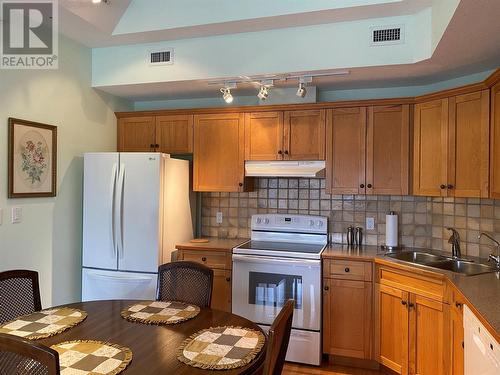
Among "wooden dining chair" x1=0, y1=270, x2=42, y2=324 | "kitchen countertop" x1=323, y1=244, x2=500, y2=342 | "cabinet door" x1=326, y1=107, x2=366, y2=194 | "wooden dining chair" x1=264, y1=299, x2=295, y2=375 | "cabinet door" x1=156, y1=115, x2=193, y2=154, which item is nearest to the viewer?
"wooden dining chair" x1=264, y1=299, x2=295, y2=375

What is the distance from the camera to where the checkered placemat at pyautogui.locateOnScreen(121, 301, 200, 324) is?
76.0 inches

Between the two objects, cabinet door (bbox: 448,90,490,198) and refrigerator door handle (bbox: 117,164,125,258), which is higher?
cabinet door (bbox: 448,90,490,198)

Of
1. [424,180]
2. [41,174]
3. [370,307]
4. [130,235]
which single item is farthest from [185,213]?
[424,180]

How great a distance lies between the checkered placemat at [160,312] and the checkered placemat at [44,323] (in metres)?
0.25

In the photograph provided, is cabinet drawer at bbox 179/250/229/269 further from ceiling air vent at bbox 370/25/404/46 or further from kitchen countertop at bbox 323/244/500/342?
ceiling air vent at bbox 370/25/404/46

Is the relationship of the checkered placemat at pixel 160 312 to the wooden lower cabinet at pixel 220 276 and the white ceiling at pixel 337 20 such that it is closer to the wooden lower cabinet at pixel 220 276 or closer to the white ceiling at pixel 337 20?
the wooden lower cabinet at pixel 220 276

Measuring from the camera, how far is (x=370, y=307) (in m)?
2.97

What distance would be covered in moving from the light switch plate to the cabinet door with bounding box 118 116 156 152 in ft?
4.13

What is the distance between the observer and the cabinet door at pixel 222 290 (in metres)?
3.28

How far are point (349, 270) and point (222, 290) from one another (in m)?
1.09

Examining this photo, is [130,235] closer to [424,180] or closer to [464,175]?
[424,180]

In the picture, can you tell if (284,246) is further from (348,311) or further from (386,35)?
(386,35)

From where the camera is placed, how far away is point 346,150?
3.23 meters

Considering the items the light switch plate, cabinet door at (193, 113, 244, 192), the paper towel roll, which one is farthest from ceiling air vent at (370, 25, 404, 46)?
the light switch plate
